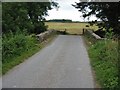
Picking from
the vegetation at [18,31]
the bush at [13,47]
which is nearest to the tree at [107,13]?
the vegetation at [18,31]

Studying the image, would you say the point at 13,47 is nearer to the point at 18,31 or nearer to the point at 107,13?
the point at 18,31

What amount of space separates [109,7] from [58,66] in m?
27.7

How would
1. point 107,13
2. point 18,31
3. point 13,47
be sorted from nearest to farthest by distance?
point 13,47 → point 18,31 → point 107,13

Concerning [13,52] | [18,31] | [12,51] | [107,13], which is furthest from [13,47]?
[107,13]

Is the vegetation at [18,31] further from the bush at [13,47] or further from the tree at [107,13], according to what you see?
the tree at [107,13]

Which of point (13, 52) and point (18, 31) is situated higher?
point (18, 31)

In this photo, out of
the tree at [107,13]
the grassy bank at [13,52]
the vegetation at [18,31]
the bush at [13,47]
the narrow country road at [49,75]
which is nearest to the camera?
the narrow country road at [49,75]

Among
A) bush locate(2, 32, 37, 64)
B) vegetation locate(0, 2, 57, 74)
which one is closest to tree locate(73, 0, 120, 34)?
vegetation locate(0, 2, 57, 74)

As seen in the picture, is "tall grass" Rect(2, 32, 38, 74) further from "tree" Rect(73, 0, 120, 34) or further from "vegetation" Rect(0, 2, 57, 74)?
"tree" Rect(73, 0, 120, 34)

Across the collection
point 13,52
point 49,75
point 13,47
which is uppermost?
point 13,47

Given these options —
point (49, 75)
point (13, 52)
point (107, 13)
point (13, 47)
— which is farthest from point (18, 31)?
point (107, 13)

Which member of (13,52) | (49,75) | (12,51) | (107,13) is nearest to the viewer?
(49,75)

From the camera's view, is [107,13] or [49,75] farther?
[107,13]

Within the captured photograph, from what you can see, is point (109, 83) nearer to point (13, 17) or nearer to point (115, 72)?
point (115, 72)
